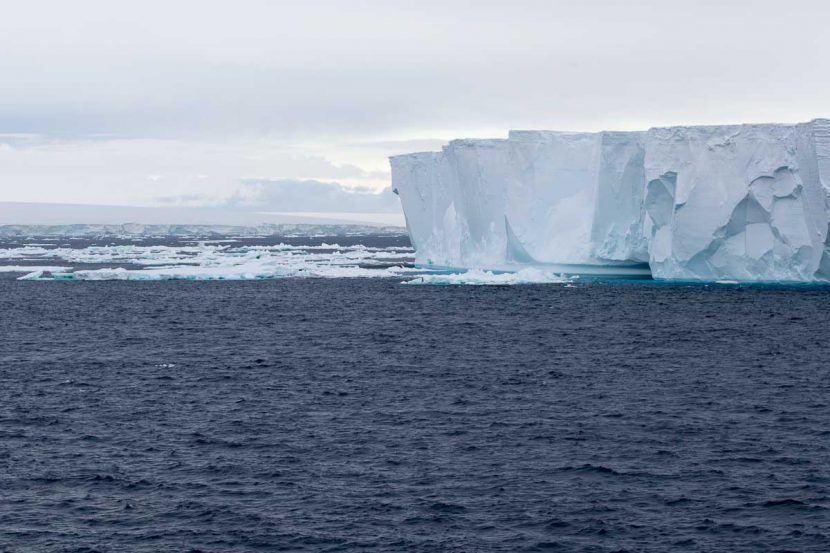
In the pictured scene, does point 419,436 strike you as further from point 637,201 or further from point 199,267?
point 199,267

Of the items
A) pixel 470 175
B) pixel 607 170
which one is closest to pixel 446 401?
pixel 607 170

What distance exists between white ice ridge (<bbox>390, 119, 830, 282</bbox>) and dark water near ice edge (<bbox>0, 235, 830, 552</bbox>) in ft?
20.7

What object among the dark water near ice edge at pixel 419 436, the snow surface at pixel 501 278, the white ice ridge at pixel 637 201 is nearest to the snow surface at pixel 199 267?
the white ice ridge at pixel 637 201

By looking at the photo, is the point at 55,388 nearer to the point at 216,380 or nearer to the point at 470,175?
the point at 216,380

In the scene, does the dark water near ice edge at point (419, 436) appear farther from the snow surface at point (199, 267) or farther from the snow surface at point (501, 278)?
the snow surface at point (199, 267)

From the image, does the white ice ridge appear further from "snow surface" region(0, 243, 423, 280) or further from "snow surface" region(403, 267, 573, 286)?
"snow surface" region(0, 243, 423, 280)

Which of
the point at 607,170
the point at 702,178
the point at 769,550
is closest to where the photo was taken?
the point at 769,550

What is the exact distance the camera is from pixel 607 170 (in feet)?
147

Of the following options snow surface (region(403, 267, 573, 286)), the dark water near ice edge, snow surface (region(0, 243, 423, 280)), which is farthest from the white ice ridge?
the dark water near ice edge

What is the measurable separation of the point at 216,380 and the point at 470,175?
2850cm

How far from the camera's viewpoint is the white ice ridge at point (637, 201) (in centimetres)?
3859

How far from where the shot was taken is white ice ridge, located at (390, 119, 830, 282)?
3859cm

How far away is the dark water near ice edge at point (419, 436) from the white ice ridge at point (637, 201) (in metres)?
6.32

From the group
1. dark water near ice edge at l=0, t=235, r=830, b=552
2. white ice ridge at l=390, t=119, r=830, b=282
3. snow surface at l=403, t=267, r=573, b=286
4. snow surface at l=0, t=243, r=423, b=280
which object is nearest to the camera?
dark water near ice edge at l=0, t=235, r=830, b=552
